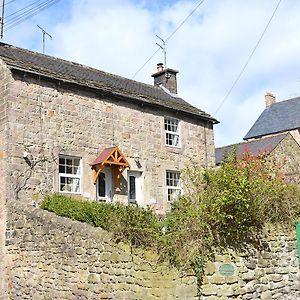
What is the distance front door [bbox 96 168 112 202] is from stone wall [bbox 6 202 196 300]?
3.54m

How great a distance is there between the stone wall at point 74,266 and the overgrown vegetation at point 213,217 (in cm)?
35

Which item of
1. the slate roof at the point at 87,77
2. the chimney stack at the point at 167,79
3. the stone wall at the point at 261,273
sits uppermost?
the chimney stack at the point at 167,79

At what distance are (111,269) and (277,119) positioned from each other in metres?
32.6

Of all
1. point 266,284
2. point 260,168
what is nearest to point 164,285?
point 266,284

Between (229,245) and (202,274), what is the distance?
912 mm

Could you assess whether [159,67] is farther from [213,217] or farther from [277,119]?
[277,119]

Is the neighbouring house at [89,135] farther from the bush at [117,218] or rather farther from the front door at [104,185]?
the bush at [117,218]

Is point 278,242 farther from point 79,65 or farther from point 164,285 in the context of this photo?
point 79,65

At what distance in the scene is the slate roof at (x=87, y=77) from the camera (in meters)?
15.6

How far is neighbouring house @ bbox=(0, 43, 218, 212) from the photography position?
1435 centimetres

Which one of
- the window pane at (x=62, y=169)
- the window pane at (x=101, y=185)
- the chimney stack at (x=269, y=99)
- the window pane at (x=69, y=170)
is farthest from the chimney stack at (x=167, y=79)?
the chimney stack at (x=269, y=99)

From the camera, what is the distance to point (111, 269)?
9.80 m

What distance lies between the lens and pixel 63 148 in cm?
1540

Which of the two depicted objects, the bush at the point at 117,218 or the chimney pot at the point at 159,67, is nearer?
the bush at the point at 117,218
